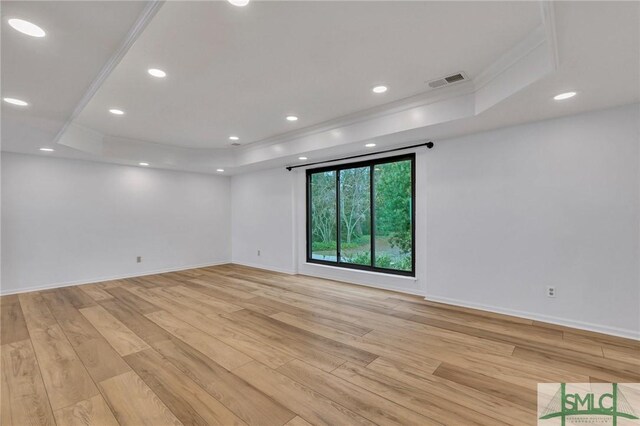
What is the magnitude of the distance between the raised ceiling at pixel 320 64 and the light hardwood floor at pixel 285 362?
7.27ft

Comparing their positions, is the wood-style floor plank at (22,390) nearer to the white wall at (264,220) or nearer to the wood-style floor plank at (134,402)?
the wood-style floor plank at (134,402)

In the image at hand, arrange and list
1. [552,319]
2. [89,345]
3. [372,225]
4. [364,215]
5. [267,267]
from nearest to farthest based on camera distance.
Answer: [89,345] → [552,319] → [372,225] → [364,215] → [267,267]

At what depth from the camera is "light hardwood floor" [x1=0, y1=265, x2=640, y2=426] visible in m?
1.74

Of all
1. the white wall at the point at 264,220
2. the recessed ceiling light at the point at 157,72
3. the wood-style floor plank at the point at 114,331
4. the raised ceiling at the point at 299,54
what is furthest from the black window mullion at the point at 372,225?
the wood-style floor plank at the point at 114,331

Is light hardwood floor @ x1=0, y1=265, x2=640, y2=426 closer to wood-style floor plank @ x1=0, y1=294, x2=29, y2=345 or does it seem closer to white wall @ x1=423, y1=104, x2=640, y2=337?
wood-style floor plank @ x1=0, y1=294, x2=29, y2=345

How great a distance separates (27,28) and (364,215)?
4.21 metres

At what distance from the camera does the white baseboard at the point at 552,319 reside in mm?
2699

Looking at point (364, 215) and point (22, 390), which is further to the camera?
point (364, 215)

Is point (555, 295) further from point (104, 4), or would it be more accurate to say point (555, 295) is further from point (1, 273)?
point (1, 273)

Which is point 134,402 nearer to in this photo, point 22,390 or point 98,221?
point 22,390

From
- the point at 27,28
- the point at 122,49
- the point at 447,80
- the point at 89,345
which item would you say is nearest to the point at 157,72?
the point at 122,49

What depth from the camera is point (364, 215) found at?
4863 millimetres

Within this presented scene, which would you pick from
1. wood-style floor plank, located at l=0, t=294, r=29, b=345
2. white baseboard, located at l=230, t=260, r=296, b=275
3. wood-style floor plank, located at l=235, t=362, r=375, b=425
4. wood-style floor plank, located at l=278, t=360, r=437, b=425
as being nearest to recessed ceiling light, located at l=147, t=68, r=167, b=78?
wood-style floor plank, located at l=235, t=362, r=375, b=425

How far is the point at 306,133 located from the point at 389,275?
Answer: 2583 millimetres
